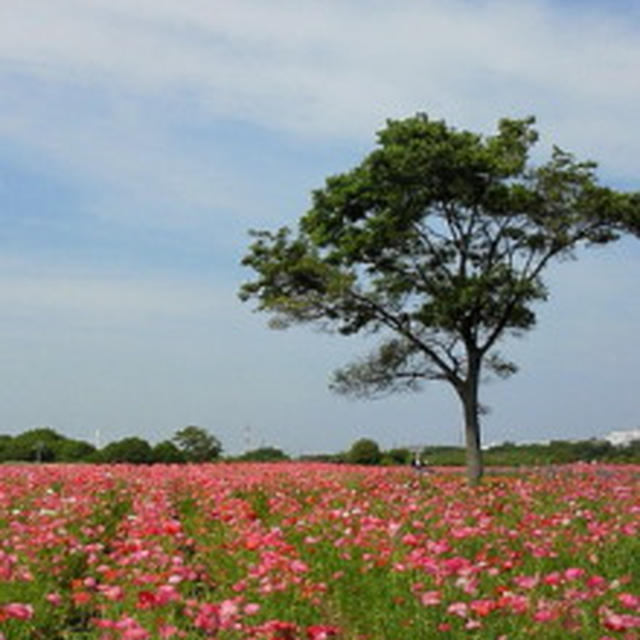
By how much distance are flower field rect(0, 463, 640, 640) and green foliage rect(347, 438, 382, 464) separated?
67.2 ft

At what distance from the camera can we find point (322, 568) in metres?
7.52

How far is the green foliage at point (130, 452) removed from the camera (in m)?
31.2

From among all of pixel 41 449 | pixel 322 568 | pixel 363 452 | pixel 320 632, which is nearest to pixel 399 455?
pixel 363 452

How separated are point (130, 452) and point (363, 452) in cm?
850

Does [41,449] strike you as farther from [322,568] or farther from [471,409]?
[322,568]

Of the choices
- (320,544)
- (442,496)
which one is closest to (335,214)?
(442,496)

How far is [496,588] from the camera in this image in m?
6.22

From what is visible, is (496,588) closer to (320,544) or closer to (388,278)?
(320,544)

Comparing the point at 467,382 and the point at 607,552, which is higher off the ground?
the point at 467,382

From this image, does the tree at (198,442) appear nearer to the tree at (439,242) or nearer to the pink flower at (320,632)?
the tree at (439,242)

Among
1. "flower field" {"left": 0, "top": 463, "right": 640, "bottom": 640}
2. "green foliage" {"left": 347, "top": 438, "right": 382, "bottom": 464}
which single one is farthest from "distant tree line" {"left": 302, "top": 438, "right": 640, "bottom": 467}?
"flower field" {"left": 0, "top": 463, "right": 640, "bottom": 640}

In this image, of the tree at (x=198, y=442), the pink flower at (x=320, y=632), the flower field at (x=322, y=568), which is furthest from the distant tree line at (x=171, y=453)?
the pink flower at (x=320, y=632)

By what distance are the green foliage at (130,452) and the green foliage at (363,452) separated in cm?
742

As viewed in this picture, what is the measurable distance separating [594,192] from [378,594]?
1902 centimetres
